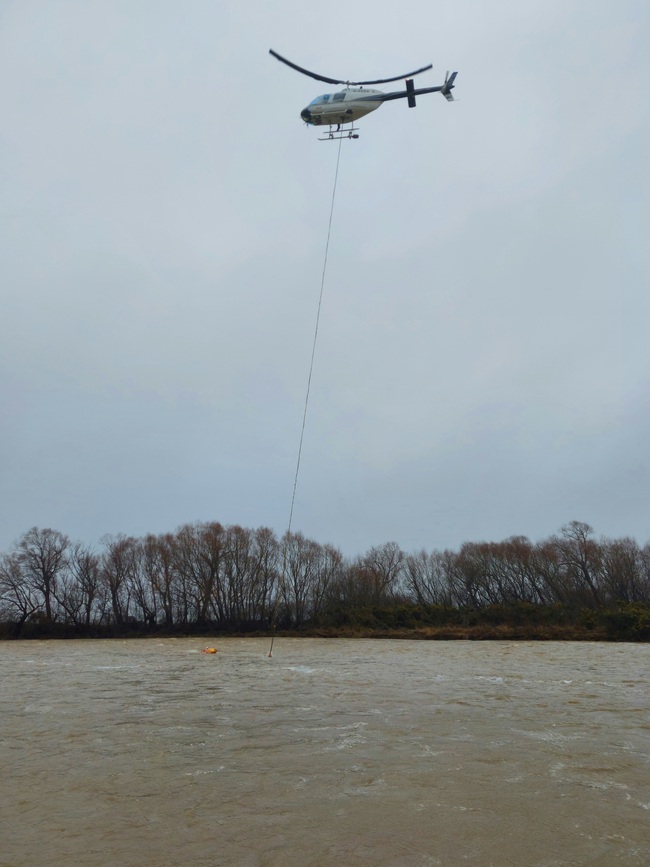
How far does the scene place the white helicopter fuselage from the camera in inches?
892

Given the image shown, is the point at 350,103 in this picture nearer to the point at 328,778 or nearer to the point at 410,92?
the point at 410,92

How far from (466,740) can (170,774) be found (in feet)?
18.3

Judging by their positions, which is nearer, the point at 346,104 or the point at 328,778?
the point at 328,778

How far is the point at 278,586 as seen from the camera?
7662 centimetres

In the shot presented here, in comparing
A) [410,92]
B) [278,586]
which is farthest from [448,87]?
[278,586]

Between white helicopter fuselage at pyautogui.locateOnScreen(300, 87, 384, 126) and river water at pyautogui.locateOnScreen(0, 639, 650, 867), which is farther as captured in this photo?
white helicopter fuselage at pyautogui.locateOnScreen(300, 87, 384, 126)

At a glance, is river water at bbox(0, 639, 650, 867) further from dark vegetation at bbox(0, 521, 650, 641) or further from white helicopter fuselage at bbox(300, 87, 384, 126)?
dark vegetation at bbox(0, 521, 650, 641)

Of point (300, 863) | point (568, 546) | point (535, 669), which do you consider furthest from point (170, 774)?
point (568, 546)

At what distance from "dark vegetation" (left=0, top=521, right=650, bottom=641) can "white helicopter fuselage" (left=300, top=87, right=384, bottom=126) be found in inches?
2256

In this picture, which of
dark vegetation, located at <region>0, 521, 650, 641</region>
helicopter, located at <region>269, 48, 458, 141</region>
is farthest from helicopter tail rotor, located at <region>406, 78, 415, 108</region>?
dark vegetation, located at <region>0, 521, 650, 641</region>

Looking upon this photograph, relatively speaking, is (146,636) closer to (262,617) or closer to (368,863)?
(262,617)

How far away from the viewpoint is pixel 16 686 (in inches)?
819

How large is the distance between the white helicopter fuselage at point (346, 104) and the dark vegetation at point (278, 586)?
188ft

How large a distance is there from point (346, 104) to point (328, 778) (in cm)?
2330
